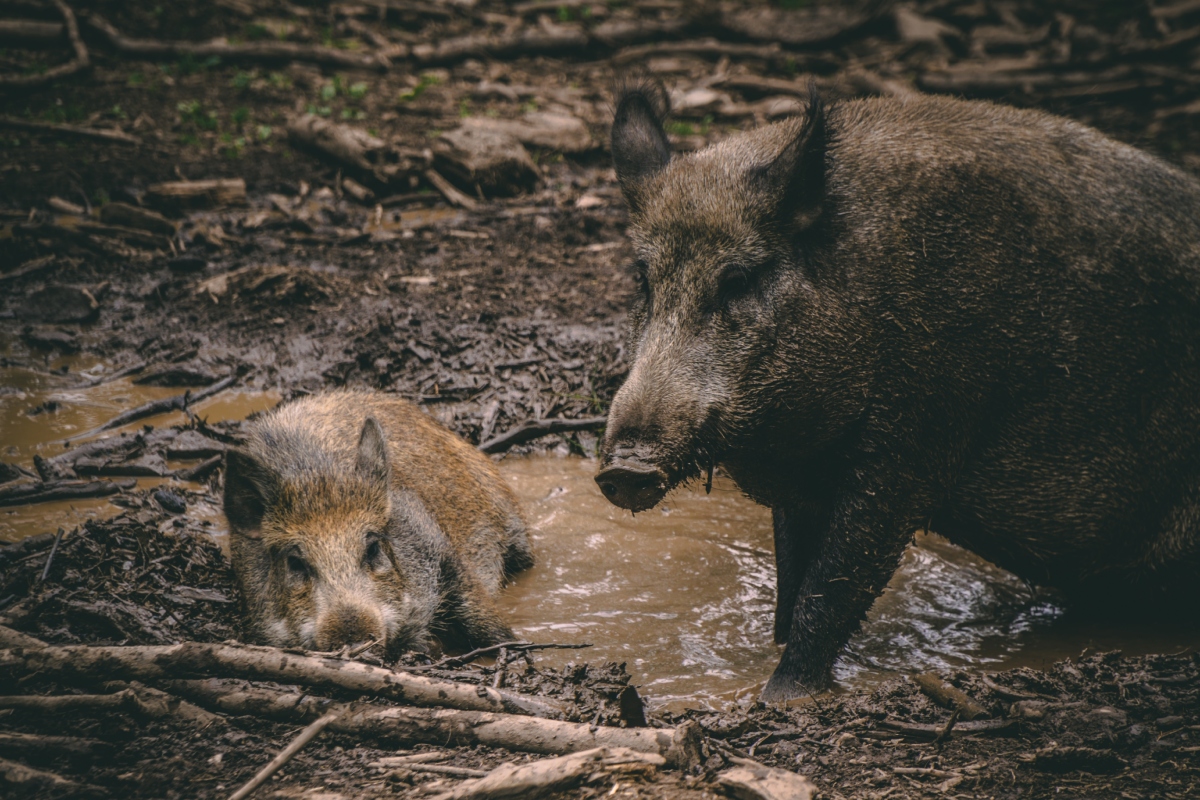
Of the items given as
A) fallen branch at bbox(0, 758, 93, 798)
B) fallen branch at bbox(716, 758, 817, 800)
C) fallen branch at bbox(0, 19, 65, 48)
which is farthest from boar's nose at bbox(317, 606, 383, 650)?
fallen branch at bbox(0, 19, 65, 48)

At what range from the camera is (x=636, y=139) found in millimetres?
4492

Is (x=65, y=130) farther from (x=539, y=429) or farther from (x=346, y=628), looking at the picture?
(x=346, y=628)

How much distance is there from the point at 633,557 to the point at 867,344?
2.03m

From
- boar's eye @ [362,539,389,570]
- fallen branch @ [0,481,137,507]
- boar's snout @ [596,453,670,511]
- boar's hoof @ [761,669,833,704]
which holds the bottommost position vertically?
boar's hoof @ [761,669,833,704]

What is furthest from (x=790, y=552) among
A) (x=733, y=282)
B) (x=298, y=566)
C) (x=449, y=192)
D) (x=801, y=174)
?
(x=449, y=192)

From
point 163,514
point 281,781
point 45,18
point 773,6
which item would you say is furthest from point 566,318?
point 773,6

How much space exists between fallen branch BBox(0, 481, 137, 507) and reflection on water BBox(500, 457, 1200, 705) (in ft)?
7.74

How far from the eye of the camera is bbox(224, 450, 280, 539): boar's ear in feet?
14.6

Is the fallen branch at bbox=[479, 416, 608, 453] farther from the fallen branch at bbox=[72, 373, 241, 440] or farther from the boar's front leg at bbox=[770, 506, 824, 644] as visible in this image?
the boar's front leg at bbox=[770, 506, 824, 644]

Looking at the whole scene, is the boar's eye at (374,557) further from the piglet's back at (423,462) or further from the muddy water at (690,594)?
the muddy water at (690,594)

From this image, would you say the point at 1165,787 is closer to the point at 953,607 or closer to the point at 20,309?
the point at 953,607

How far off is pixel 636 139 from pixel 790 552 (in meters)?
2.07

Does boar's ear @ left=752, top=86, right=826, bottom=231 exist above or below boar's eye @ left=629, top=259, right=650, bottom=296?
above

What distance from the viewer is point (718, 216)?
12.9ft
